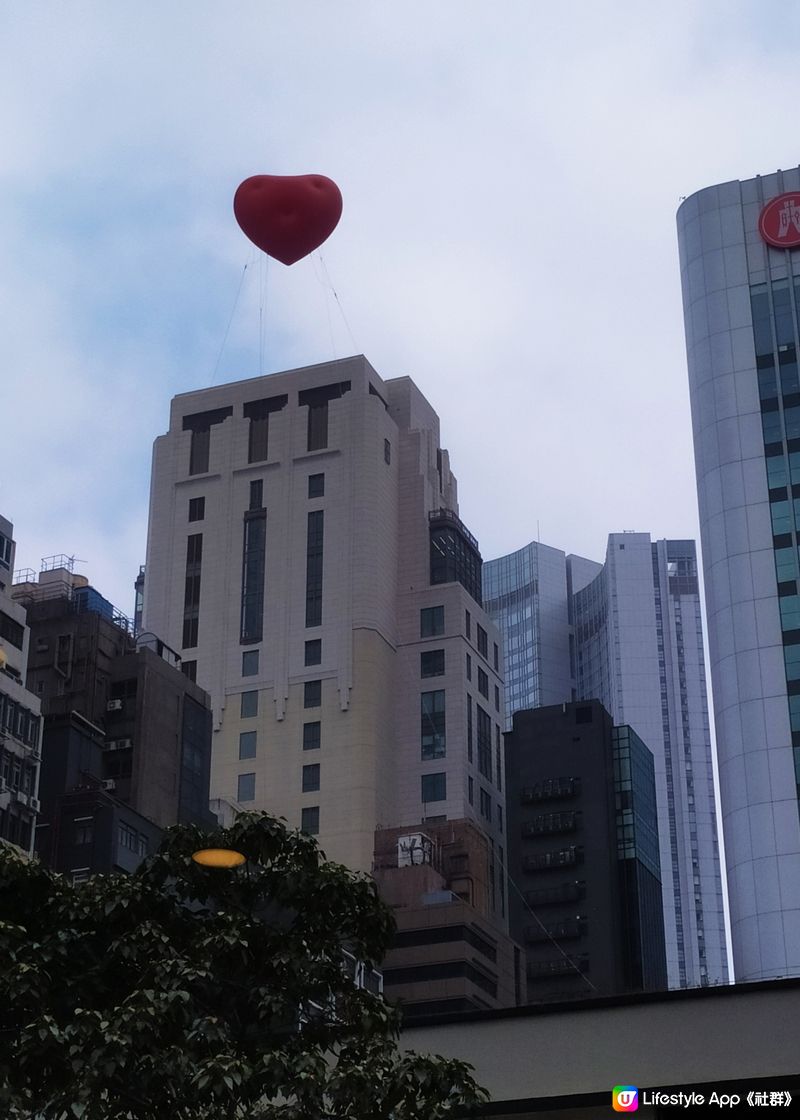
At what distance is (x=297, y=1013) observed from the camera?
20469mm

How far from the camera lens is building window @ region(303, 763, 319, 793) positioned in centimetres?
15100

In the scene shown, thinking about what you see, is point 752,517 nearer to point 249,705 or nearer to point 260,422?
point 249,705

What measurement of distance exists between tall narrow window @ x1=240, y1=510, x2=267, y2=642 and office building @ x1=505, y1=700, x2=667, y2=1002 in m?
29.7

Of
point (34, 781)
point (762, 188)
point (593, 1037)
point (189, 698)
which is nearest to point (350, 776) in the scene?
point (189, 698)

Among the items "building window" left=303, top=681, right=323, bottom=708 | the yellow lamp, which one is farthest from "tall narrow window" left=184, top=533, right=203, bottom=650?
the yellow lamp

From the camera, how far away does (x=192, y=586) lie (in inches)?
6604

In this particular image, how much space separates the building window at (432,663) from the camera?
161875mm

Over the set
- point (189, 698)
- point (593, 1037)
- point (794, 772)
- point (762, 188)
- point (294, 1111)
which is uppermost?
point (762, 188)

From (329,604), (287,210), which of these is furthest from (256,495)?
(287,210)

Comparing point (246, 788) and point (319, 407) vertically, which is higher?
point (319, 407)

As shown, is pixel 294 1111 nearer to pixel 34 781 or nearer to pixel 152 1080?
pixel 152 1080

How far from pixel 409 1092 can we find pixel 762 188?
13986 centimetres

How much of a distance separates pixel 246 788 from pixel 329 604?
20338 mm

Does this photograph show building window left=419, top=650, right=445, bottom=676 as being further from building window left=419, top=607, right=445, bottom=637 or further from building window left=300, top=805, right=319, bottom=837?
building window left=300, top=805, right=319, bottom=837
